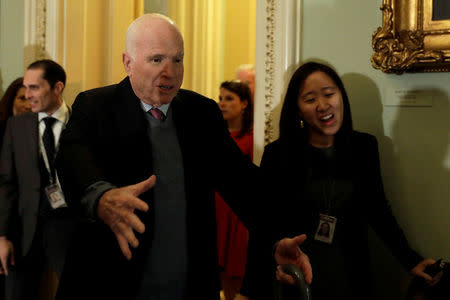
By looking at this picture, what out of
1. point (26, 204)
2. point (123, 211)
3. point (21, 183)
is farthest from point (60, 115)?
point (123, 211)

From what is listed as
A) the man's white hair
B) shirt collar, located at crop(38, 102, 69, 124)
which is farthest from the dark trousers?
the man's white hair

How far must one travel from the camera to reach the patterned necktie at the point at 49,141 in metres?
2.95

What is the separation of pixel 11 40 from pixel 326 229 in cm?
282

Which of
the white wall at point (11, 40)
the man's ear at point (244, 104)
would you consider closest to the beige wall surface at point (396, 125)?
the man's ear at point (244, 104)

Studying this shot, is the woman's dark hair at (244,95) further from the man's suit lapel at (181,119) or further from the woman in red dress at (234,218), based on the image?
the man's suit lapel at (181,119)

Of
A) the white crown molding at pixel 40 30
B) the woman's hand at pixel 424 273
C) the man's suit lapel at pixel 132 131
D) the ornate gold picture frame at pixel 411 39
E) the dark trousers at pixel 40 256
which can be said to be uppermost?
the white crown molding at pixel 40 30

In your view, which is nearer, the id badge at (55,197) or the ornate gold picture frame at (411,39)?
the ornate gold picture frame at (411,39)

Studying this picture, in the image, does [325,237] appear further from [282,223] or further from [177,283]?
[177,283]

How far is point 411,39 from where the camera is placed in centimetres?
224

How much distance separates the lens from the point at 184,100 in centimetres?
173

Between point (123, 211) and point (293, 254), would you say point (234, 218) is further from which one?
point (123, 211)

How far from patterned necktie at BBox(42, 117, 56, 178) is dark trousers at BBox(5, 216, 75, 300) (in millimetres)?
294

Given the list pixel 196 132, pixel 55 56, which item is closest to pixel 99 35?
pixel 55 56

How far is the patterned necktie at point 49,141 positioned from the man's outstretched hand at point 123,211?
6.09ft
